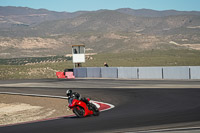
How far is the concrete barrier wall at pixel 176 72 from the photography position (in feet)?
127

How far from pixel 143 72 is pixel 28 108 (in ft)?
70.1

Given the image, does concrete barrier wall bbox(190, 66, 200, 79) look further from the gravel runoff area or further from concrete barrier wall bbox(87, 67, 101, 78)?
the gravel runoff area

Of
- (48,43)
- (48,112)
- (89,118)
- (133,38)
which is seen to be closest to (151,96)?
(48,112)

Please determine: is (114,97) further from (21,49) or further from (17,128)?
(21,49)

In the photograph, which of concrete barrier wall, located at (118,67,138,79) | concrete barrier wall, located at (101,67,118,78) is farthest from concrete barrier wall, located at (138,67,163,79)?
concrete barrier wall, located at (101,67,118,78)

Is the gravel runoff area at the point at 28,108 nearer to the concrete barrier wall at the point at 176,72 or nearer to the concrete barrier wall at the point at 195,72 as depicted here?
the concrete barrier wall at the point at 176,72

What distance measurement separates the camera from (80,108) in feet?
52.1

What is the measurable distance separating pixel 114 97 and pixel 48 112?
5.35 metres

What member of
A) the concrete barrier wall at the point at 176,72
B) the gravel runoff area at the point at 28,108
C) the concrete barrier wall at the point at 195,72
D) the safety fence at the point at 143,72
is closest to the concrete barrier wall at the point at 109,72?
the safety fence at the point at 143,72

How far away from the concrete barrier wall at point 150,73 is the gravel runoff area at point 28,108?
16.4 meters

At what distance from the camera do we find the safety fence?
126ft

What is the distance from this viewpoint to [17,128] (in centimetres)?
1381

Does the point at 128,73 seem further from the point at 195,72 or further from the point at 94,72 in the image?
the point at 195,72

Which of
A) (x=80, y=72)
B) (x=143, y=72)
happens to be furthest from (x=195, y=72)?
(x=80, y=72)
